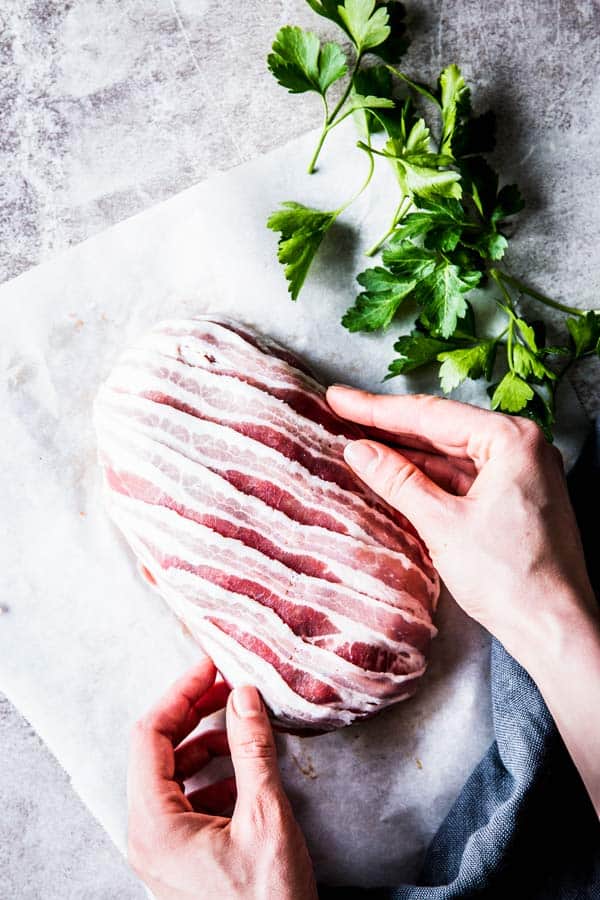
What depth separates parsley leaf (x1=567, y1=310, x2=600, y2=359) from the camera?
1.73m

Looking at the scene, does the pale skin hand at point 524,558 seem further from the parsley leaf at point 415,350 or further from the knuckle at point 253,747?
the knuckle at point 253,747

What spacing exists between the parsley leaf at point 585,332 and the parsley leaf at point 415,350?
11.1 inches

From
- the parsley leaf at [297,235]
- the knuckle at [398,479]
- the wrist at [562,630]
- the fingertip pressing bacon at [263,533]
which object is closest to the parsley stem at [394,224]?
the parsley leaf at [297,235]

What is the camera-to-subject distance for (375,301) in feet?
5.77

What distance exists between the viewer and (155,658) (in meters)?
1.84

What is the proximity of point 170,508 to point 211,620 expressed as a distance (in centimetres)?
26

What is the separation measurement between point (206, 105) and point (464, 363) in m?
0.87

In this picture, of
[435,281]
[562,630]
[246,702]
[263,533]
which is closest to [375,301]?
[435,281]

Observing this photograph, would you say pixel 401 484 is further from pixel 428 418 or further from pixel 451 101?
pixel 451 101

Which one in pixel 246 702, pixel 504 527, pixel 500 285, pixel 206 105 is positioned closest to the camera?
pixel 504 527

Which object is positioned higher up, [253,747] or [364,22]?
[364,22]

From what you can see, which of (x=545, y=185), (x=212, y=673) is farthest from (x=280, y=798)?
(x=545, y=185)

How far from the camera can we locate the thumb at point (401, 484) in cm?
158

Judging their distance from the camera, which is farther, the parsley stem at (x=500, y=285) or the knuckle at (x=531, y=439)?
the parsley stem at (x=500, y=285)
